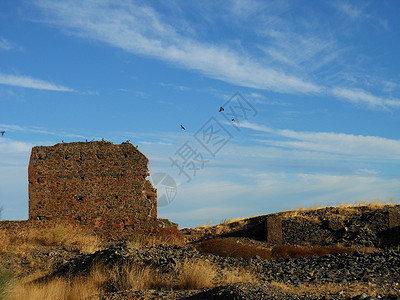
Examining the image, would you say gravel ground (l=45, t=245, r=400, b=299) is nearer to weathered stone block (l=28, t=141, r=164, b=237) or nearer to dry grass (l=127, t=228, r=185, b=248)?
dry grass (l=127, t=228, r=185, b=248)

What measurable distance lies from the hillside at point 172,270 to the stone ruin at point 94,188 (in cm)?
81

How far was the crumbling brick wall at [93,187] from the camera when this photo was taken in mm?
20500

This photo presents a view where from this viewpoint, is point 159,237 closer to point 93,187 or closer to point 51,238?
point 93,187

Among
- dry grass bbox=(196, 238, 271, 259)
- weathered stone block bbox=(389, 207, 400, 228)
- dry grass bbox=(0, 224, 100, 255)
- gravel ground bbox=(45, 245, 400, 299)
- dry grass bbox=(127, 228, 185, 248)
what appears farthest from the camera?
weathered stone block bbox=(389, 207, 400, 228)

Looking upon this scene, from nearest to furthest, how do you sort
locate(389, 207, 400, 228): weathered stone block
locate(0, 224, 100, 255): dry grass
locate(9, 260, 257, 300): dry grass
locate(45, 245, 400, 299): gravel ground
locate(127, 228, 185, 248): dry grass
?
locate(45, 245, 400, 299): gravel ground < locate(9, 260, 257, 300): dry grass < locate(0, 224, 100, 255): dry grass < locate(127, 228, 185, 248): dry grass < locate(389, 207, 400, 228): weathered stone block

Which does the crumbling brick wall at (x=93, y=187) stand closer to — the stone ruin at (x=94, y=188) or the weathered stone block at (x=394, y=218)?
the stone ruin at (x=94, y=188)

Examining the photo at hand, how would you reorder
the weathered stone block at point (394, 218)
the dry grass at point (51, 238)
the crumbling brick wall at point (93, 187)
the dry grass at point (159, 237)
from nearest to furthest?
the dry grass at point (51, 238) → the dry grass at point (159, 237) → the crumbling brick wall at point (93, 187) → the weathered stone block at point (394, 218)

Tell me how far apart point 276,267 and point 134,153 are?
9534mm

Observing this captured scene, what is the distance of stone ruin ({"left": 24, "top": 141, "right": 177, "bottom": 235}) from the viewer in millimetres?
20500

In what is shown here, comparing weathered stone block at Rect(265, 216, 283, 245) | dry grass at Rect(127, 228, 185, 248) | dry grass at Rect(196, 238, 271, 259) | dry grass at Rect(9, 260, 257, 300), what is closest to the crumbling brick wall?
dry grass at Rect(127, 228, 185, 248)

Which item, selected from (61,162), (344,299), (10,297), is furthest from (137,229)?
(344,299)

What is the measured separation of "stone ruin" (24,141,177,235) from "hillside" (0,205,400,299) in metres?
0.81

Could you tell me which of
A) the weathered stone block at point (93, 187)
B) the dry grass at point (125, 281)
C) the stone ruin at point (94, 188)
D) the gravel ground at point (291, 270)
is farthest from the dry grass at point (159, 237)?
the dry grass at point (125, 281)

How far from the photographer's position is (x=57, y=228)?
759 inches
